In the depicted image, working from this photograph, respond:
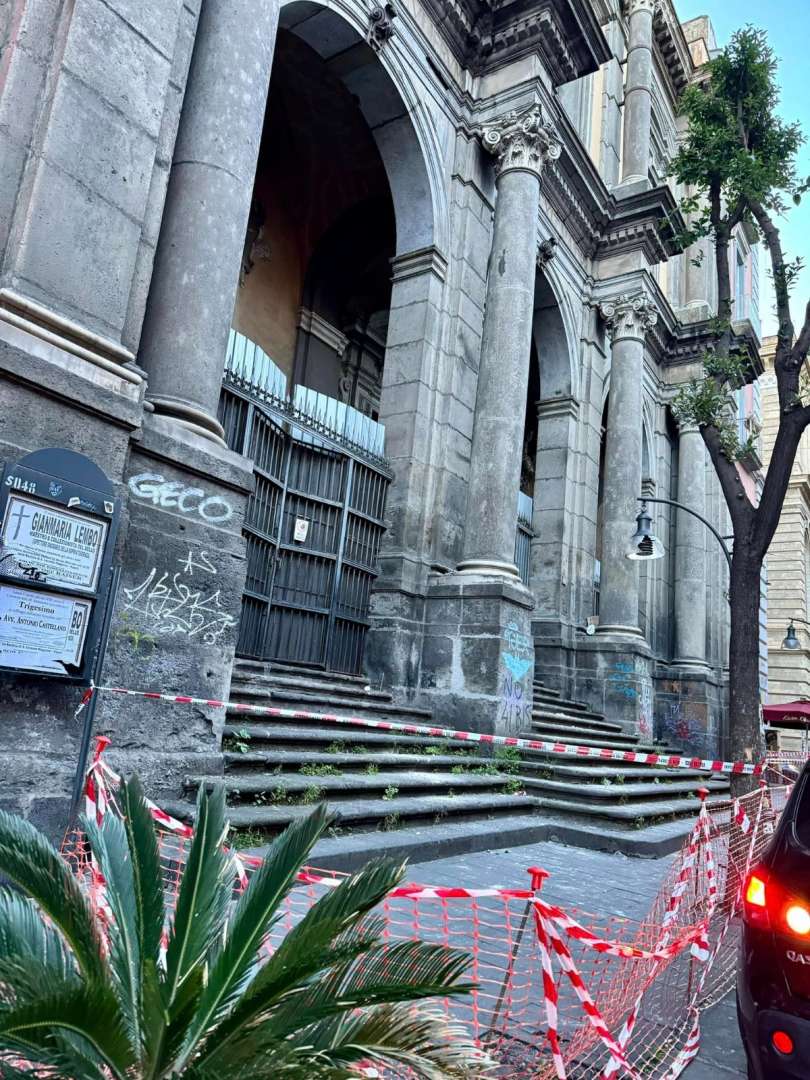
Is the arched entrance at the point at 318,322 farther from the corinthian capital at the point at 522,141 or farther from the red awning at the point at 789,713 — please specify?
the red awning at the point at 789,713

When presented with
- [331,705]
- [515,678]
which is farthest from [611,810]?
[331,705]

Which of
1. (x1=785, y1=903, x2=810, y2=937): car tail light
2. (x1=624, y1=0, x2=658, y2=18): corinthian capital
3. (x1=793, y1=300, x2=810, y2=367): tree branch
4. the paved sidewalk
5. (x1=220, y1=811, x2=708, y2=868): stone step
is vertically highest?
(x1=624, y1=0, x2=658, y2=18): corinthian capital

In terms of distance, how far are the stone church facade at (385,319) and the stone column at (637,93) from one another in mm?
70

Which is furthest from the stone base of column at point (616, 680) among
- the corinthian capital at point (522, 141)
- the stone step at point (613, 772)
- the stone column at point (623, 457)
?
the corinthian capital at point (522, 141)

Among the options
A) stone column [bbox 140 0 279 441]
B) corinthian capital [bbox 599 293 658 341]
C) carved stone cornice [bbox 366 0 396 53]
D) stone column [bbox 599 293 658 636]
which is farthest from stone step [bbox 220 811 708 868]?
corinthian capital [bbox 599 293 658 341]

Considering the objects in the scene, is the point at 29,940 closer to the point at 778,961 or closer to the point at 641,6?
the point at 778,961

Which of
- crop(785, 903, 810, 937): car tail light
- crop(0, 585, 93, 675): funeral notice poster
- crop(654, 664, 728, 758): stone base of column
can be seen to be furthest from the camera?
crop(654, 664, 728, 758): stone base of column

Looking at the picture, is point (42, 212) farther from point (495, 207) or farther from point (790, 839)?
point (495, 207)

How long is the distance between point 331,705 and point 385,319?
34.1ft

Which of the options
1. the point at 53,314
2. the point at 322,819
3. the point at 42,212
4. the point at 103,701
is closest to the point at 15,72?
the point at 42,212

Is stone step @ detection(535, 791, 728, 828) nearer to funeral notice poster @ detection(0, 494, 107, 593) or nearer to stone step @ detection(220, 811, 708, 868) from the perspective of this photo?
stone step @ detection(220, 811, 708, 868)

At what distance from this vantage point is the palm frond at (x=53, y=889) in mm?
1771

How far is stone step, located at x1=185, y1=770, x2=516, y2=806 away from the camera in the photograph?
5.51 metres

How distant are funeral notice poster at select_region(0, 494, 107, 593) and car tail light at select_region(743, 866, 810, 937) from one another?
143 inches
